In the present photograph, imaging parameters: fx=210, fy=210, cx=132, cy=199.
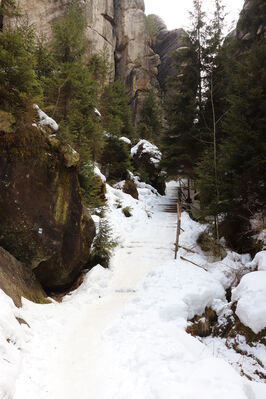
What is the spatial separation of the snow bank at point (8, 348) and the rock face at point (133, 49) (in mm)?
39681

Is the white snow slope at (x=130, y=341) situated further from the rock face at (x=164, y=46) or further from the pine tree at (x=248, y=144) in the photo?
the rock face at (x=164, y=46)

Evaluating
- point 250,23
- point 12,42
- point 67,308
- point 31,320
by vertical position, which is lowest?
point 67,308

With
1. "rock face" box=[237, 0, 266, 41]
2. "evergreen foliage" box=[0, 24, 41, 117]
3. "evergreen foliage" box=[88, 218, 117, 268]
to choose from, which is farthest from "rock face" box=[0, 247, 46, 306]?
"rock face" box=[237, 0, 266, 41]

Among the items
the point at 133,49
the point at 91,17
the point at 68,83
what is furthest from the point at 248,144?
the point at 133,49

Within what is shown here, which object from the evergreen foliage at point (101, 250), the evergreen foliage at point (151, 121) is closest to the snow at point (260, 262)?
the evergreen foliage at point (101, 250)

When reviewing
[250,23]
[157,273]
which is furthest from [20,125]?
[250,23]

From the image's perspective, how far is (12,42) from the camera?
282 inches

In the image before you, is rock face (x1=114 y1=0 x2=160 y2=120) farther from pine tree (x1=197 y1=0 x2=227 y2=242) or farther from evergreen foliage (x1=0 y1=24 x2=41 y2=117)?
evergreen foliage (x1=0 y1=24 x2=41 y2=117)

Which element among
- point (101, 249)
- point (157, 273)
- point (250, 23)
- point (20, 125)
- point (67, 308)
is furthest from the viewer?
point (250, 23)

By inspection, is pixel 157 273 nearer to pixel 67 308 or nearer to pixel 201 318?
pixel 201 318

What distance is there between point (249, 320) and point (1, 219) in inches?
282

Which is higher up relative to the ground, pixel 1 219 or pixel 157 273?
pixel 1 219

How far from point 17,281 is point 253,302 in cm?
600

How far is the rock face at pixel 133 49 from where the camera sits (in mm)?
38062
